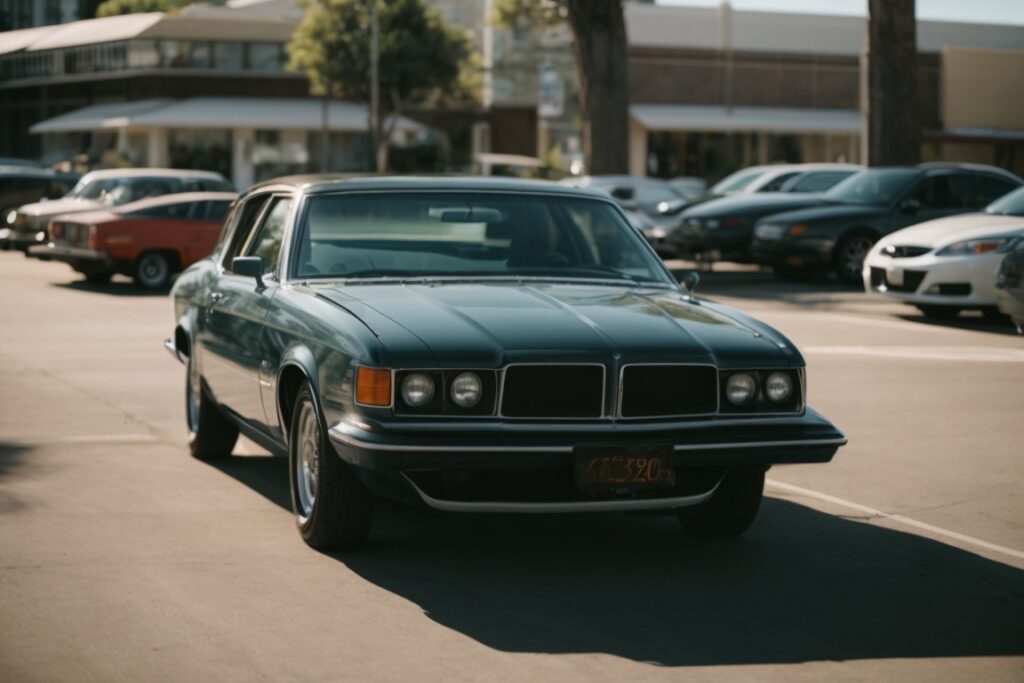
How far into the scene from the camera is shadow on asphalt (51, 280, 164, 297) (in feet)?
74.0

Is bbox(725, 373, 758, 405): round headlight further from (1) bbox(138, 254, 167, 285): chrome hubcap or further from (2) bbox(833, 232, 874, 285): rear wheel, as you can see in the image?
(1) bbox(138, 254, 167, 285): chrome hubcap

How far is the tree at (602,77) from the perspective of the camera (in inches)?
1245

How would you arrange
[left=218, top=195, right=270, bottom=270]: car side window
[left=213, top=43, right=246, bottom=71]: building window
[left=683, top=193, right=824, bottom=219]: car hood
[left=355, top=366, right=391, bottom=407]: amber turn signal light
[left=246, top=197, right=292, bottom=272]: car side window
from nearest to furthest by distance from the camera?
[left=355, top=366, right=391, bottom=407]: amber turn signal light, [left=246, top=197, right=292, bottom=272]: car side window, [left=218, top=195, right=270, bottom=270]: car side window, [left=683, top=193, right=824, bottom=219]: car hood, [left=213, top=43, right=246, bottom=71]: building window

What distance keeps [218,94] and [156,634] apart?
58.8m

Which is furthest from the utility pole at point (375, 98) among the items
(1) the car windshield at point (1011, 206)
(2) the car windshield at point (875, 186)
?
(1) the car windshield at point (1011, 206)

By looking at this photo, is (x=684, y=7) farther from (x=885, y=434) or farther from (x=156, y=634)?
(x=156, y=634)

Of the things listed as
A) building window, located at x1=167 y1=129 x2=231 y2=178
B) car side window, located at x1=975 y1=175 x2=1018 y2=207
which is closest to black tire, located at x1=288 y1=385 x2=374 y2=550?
car side window, located at x1=975 y1=175 x2=1018 y2=207

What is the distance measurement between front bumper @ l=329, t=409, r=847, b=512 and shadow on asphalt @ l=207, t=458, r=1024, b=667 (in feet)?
1.03

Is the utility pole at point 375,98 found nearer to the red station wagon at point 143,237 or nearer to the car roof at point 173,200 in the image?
the car roof at point 173,200

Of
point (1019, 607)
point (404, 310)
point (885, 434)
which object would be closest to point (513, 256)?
point (404, 310)

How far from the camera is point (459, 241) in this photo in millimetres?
7773

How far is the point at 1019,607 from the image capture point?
616 cm

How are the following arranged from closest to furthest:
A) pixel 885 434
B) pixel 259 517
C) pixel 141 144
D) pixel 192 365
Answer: pixel 259 517
pixel 192 365
pixel 885 434
pixel 141 144

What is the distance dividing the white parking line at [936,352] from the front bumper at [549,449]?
8.28 m
